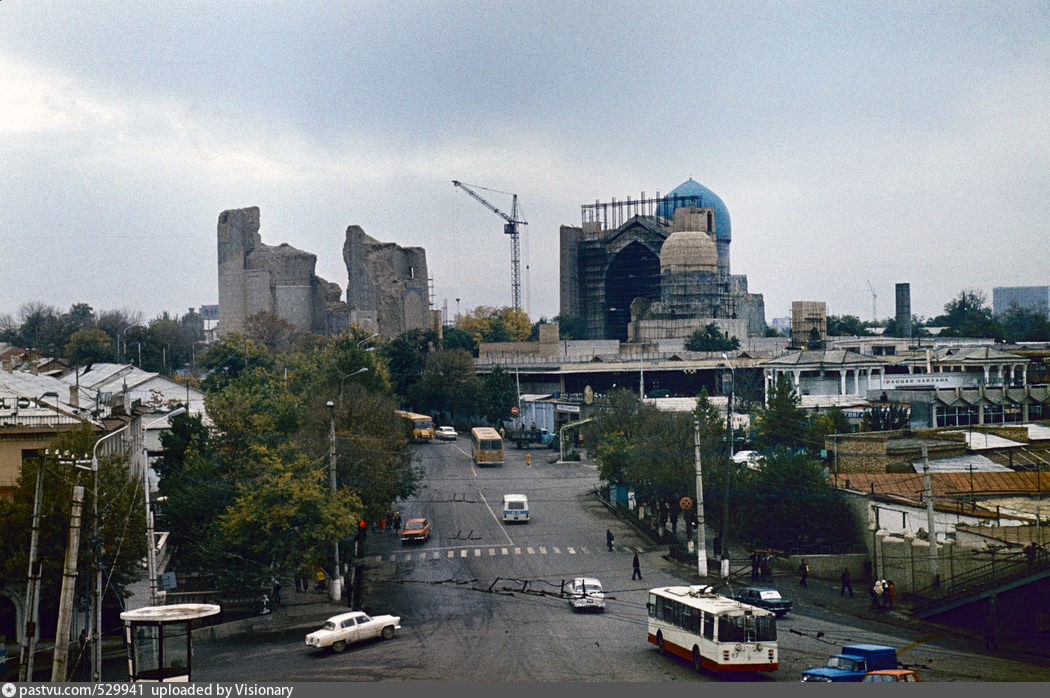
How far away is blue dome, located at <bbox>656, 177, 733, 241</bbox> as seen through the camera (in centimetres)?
11288

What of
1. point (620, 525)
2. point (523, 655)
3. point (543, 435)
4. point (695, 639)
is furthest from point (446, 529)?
point (543, 435)

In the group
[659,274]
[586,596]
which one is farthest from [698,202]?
[586,596]

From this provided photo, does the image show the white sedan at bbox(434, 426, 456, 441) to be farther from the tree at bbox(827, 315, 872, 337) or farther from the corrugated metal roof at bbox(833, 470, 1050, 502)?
the tree at bbox(827, 315, 872, 337)

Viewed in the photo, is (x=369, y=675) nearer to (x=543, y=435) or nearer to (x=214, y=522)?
(x=214, y=522)

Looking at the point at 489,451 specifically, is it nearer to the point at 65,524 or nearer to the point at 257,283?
the point at 65,524

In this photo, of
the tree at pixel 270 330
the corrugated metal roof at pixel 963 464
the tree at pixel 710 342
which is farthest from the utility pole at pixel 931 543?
the tree at pixel 270 330

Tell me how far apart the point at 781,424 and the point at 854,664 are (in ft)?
88.9

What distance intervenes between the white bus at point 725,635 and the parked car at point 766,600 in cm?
515

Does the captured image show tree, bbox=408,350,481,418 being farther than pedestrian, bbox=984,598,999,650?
Yes

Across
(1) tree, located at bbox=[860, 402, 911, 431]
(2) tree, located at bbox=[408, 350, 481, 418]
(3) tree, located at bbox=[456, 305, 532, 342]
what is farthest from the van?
(3) tree, located at bbox=[456, 305, 532, 342]

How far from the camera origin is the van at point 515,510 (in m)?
34.3

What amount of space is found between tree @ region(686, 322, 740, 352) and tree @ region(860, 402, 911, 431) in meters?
42.5

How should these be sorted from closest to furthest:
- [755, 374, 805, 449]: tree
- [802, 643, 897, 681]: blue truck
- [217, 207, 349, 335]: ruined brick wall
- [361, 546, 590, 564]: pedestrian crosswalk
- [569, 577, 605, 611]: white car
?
[802, 643, 897, 681]: blue truck < [569, 577, 605, 611]: white car < [361, 546, 590, 564]: pedestrian crosswalk < [755, 374, 805, 449]: tree < [217, 207, 349, 335]: ruined brick wall

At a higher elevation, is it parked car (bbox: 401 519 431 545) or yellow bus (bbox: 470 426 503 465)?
yellow bus (bbox: 470 426 503 465)
